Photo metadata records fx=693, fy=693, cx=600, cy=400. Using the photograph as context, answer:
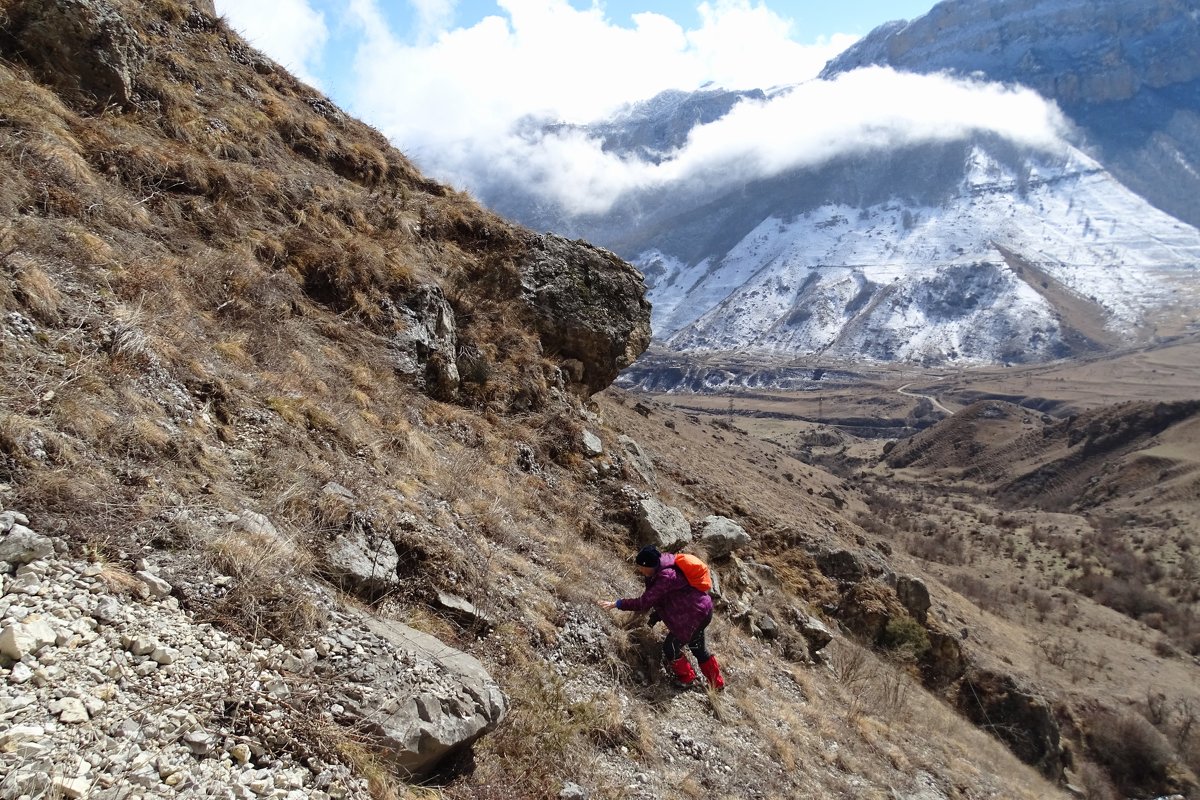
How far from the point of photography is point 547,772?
4316 millimetres

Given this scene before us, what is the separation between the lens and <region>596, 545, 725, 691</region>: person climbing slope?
6.27 meters

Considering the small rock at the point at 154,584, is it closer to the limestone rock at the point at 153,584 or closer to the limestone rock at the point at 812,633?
the limestone rock at the point at 153,584

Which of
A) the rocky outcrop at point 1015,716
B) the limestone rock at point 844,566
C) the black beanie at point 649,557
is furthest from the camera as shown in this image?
the rocky outcrop at point 1015,716

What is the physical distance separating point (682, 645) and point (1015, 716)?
12.5m

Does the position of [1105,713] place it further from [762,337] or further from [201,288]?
[762,337]

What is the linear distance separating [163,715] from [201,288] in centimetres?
475

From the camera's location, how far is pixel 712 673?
6578 millimetres

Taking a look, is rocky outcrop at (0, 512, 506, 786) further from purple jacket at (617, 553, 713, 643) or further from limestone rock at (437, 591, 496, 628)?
purple jacket at (617, 553, 713, 643)

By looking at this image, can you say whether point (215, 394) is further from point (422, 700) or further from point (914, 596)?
point (914, 596)

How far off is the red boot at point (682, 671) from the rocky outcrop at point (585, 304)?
5748 mm

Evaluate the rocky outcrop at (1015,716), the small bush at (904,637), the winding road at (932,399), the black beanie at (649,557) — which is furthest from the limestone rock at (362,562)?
the winding road at (932,399)

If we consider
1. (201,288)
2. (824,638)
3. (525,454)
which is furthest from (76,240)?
(824,638)

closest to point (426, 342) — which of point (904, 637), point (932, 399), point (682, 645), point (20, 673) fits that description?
point (682, 645)

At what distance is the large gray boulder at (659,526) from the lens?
28.2ft
